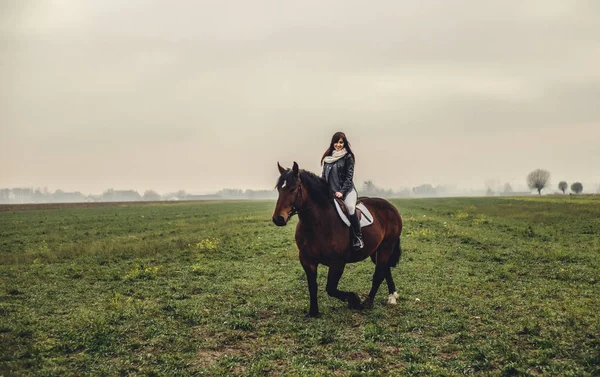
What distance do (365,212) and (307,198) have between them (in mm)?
1946

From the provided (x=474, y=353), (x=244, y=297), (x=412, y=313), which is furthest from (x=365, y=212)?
(x=244, y=297)

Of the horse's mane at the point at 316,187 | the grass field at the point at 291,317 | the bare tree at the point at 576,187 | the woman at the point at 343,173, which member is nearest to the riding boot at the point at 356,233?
the woman at the point at 343,173

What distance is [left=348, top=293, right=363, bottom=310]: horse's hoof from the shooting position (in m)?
9.43

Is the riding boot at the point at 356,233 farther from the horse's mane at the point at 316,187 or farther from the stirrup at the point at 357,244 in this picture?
the horse's mane at the point at 316,187

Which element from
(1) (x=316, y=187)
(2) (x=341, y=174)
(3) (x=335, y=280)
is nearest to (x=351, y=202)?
(2) (x=341, y=174)

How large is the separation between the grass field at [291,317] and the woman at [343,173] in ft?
7.51

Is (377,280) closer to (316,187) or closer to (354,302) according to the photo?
(354,302)

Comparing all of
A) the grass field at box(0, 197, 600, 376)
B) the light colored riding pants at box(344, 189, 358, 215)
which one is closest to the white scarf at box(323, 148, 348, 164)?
the light colored riding pants at box(344, 189, 358, 215)

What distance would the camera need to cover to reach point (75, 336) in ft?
27.2

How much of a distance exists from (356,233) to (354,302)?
75.3 inches

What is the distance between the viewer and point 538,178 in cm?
14588

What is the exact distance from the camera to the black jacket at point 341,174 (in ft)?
29.7

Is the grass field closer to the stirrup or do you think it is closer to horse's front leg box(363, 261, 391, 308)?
horse's front leg box(363, 261, 391, 308)

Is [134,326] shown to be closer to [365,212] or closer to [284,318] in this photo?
[284,318]
